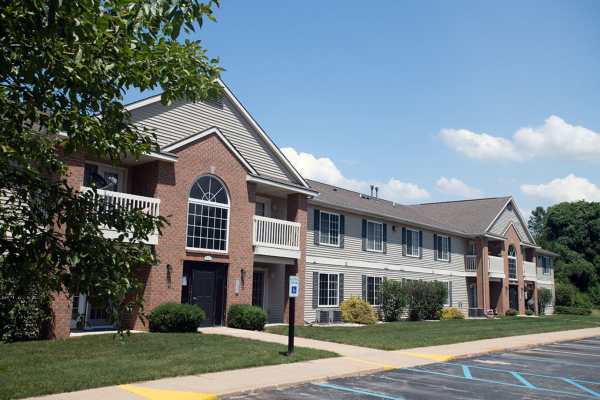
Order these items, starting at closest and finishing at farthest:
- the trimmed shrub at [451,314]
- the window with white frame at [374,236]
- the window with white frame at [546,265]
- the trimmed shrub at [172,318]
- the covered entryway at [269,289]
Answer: the trimmed shrub at [172,318] → the covered entryway at [269,289] → the window with white frame at [374,236] → the trimmed shrub at [451,314] → the window with white frame at [546,265]

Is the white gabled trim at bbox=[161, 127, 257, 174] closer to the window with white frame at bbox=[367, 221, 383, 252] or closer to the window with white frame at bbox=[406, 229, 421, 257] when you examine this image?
the window with white frame at bbox=[367, 221, 383, 252]

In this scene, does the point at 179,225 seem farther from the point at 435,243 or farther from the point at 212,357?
the point at 435,243

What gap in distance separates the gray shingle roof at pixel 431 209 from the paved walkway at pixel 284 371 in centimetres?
1029

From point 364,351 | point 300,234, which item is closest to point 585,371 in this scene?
point 364,351

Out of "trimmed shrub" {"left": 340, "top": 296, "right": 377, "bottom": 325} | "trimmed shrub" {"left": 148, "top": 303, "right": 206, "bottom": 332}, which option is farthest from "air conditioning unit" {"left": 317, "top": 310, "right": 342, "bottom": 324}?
"trimmed shrub" {"left": 148, "top": 303, "right": 206, "bottom": 332}

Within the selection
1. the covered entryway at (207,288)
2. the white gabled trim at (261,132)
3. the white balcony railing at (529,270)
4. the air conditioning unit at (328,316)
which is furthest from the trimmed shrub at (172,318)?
the white balcony railing at (529,270)

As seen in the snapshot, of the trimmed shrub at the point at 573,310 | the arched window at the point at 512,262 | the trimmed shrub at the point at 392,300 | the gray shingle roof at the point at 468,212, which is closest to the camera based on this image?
the trimmed shrub at the point at 392,300

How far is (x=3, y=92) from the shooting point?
17.1ft

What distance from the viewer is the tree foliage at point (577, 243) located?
59719mm

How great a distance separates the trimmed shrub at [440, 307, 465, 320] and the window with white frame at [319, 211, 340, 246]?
1019 centimetres

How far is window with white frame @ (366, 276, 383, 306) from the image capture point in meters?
29.6

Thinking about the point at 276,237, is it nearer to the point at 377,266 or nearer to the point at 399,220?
the point at 377,266

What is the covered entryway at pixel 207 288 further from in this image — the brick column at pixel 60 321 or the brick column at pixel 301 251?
the brick column at pixel 60 321

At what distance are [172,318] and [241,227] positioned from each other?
5.21 meters
